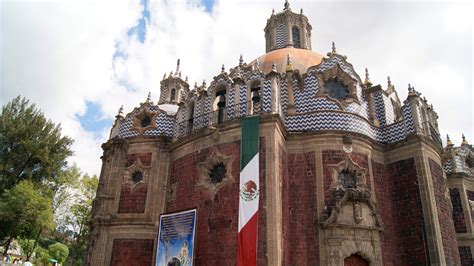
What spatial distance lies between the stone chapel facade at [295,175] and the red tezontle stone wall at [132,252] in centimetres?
5

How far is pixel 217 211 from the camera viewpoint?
15.1 meters

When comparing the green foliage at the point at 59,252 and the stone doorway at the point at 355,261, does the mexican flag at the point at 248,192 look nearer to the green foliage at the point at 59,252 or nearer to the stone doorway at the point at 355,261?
the stone doorway at the point at 355,261

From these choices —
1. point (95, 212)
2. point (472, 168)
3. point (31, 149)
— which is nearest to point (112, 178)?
point (95, 212)

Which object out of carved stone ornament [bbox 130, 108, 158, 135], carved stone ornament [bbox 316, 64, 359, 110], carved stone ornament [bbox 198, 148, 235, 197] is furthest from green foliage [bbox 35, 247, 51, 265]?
carved stone ornament [bbox 316, 64, 359, 110]

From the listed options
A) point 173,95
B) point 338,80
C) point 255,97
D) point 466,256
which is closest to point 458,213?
point 466,256

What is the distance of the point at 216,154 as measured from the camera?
52.9ft

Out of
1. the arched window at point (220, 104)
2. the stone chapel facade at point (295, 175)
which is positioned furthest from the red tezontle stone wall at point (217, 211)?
the arched window at point (220, 104)

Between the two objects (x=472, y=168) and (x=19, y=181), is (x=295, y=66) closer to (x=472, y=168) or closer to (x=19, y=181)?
(x=472, y=168)

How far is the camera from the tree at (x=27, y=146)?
84.8 ft

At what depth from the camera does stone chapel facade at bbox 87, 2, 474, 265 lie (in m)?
14.6

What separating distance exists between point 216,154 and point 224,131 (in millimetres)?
1074

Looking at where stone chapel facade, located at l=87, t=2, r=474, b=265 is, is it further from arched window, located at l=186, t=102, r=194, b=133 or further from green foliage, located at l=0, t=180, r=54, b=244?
green foliage, located at l=0, t=180, r=54, b=244

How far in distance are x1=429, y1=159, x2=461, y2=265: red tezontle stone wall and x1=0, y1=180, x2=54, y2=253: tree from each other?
23.0m

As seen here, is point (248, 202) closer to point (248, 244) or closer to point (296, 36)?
point (248, 244)
